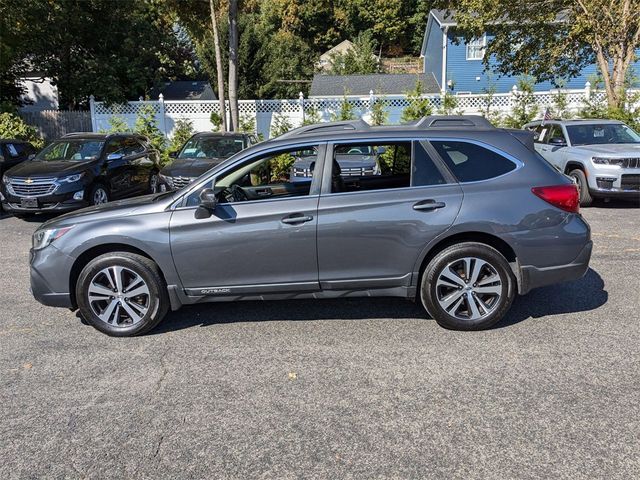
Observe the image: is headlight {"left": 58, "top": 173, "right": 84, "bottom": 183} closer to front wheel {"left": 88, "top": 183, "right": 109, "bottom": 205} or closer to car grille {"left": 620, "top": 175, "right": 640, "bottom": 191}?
front wheel {"left": 88, "top": 183, "right": 109, "bottom": 205}

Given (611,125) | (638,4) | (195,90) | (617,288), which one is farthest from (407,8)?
(617,288)

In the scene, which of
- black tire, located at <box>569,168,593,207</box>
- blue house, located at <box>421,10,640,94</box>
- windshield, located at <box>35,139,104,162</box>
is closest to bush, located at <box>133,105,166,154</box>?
windshield, located at <box>35,139,104,162</box>

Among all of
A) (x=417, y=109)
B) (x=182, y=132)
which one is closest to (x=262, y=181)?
(x=417, y=109)

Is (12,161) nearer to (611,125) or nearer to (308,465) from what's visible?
(308,465)

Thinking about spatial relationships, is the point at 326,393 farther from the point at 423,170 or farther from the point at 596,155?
the point at 596,155

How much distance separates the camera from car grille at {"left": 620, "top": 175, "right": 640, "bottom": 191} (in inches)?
385

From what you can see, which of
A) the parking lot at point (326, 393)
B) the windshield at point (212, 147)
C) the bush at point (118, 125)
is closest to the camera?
the parking lot at point (326, 393)

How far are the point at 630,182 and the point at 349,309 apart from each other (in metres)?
7.21

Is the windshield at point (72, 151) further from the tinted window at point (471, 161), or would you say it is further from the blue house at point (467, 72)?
the blue house at point (467, 72)

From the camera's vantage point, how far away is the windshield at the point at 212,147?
38.8ft

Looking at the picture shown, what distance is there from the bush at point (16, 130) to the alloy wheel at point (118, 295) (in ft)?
48.1

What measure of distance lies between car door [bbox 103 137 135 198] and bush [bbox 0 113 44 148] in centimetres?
701

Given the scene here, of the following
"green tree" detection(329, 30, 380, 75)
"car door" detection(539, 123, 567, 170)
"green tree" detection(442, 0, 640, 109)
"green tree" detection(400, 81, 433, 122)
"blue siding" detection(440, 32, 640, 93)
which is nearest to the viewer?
"car door" detection(539, 123, 567, 170)

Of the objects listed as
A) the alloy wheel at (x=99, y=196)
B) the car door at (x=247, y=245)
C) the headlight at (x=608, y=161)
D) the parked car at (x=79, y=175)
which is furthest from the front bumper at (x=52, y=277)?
the headlight at (x=608, y=161)
